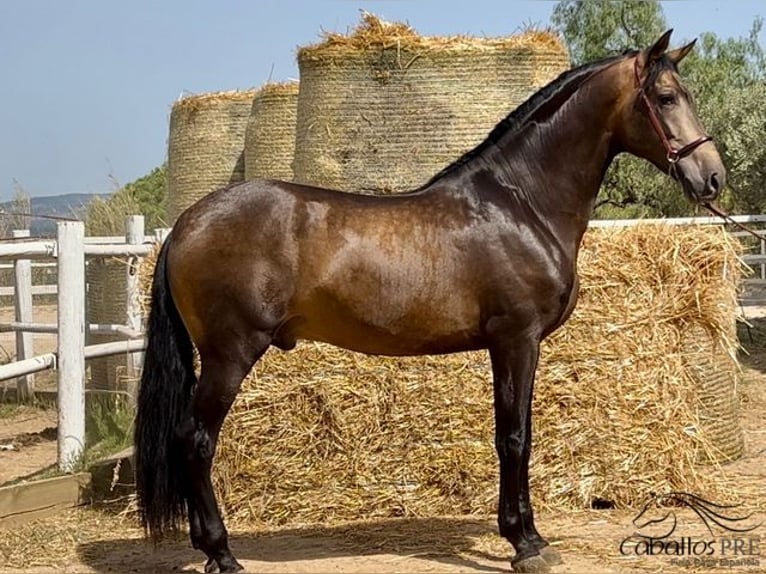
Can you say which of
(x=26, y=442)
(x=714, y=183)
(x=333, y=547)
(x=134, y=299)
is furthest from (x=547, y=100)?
(x=26, y=442)

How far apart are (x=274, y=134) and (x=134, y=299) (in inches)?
76.3

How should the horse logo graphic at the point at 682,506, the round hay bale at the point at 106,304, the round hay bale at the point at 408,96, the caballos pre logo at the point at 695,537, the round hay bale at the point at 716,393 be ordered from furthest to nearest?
the round hay bale at the point at 106,304 < the round hay bale at the point at 408,96 < the round hay bale at the point at 716,393 < the horse logo graphic at the point at 682,506 < the caballos pre logo at the point at 695,537

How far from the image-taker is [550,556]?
4.12 metres

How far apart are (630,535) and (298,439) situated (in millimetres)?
1698

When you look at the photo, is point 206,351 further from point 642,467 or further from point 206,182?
point 206,182

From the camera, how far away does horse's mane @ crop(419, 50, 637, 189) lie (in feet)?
13.9

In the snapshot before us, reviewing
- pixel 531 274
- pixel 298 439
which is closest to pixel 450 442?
pixel 298 439

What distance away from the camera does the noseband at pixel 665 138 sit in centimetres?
396

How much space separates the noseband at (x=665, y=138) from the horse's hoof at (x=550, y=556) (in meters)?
1.63

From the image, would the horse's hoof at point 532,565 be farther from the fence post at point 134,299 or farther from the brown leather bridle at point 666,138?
the fence post at point 134,299

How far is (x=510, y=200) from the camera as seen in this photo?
4.20 metres

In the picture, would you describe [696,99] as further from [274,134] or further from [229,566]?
[229,566]

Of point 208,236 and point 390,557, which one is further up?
point 208,236

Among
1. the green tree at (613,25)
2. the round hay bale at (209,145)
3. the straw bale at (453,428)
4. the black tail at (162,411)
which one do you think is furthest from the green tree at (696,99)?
the black tail at (162,411)
